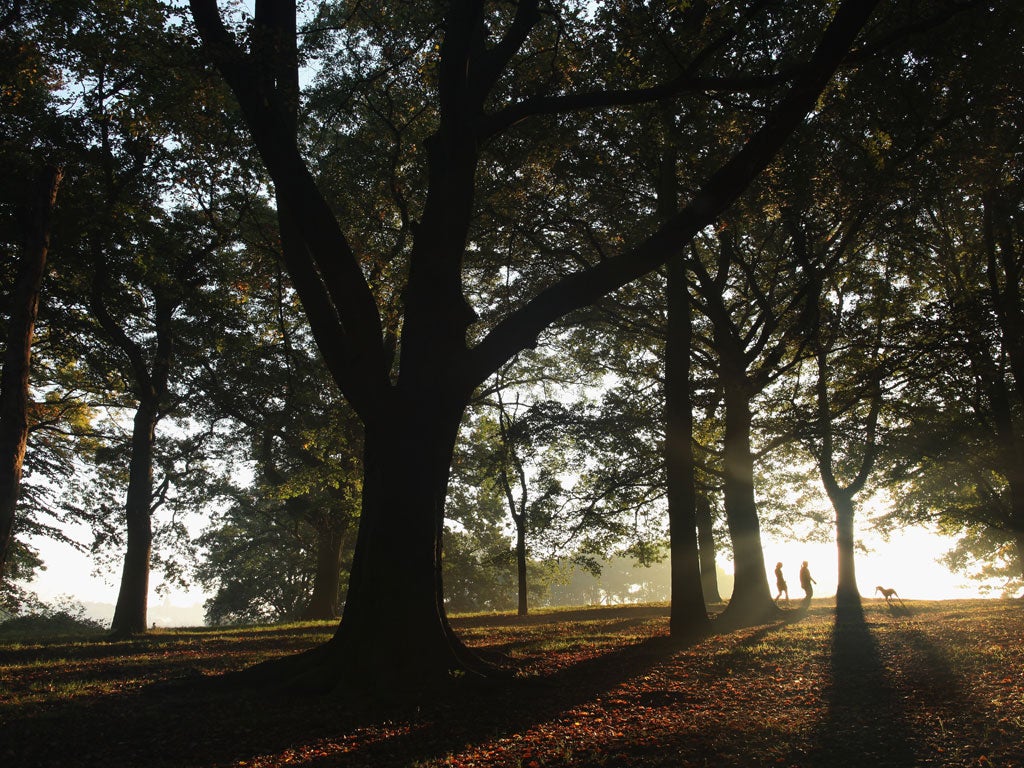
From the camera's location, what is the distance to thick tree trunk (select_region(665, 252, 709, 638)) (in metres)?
12.8

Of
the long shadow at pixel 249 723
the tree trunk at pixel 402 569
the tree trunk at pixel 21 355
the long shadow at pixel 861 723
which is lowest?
the long shadow at pixel 861 723

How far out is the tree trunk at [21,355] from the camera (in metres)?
9.64

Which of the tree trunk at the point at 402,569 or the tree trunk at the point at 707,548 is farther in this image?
the tree trunk at the point at 707,548

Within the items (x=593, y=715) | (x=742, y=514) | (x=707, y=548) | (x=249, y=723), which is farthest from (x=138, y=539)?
(x=707, y=548)

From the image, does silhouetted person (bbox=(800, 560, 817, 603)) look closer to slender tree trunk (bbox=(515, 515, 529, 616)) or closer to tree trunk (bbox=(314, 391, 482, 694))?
slender tree trunk (bbox=(515, 515, 529, 616))

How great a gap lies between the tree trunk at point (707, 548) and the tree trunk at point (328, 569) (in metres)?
14.6

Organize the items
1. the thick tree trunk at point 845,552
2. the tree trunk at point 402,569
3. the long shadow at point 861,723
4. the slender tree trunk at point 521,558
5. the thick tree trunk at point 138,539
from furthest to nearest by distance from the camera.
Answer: the slender tree trunk at point 521,558 → the thick tree trunk at point 845,552 → the thick tree trunk at point 138,539 → the tree trunk at point 402,569 → the long shadow at point 861,723

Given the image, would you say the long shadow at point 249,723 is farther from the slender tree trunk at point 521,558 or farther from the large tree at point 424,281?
the slender tree trunk at point 521,558

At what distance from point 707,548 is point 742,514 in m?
12.4

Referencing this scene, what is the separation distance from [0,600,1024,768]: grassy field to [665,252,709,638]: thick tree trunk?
2852 millimetres

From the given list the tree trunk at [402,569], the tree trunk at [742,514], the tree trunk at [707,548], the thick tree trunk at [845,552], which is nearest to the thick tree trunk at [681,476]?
the tree trunk at [742,514]

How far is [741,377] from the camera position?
691 inches

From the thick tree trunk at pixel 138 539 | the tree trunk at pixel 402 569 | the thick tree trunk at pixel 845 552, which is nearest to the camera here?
the tree trunk at pixel 402 569

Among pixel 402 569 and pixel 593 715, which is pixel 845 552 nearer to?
pixel 593 715
